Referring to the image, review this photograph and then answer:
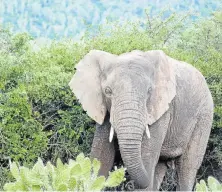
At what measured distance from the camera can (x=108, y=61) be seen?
7691mm

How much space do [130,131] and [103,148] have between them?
0.89 meters

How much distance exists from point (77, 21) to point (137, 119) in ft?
Answer: 45.3

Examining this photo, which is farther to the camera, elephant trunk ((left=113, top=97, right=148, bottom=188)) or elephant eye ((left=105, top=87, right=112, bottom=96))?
elephant eye ((left=105, top=87, right=112, bottom=96))

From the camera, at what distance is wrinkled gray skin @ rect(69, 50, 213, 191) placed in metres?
7.10

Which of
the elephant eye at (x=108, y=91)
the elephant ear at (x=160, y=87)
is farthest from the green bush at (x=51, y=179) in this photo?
the elephant ear at (x=160, y=87)

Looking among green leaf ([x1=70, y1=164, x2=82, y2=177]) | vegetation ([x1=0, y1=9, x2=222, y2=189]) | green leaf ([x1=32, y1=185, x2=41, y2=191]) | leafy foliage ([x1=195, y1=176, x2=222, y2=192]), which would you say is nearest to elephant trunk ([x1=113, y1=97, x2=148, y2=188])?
vegetation ([x1=0, y1=9, x2=222, y2=189])

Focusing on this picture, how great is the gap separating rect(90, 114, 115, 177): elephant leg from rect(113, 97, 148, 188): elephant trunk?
2.17ft

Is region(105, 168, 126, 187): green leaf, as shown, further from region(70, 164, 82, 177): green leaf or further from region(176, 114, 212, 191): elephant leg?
region(176, 114, 212, 191): elephant leg

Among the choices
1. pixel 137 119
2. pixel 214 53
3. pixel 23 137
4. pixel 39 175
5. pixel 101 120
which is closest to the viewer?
pixel 39 175

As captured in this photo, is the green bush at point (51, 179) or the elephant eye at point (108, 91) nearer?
the green bush at point (51, 179)

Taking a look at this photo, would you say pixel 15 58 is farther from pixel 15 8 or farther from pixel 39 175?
pixel 15 8

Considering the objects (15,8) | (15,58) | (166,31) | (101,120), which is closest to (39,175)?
(101,120)

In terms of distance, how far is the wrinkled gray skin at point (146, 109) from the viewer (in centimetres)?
710

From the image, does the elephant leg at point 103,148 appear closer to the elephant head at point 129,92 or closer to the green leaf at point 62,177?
the elephant head at point 129,92
